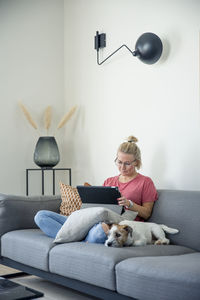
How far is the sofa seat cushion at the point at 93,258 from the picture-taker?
2459 mm

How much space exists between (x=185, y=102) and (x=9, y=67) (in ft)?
6.08

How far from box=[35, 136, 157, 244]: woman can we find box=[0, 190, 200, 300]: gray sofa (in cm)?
7

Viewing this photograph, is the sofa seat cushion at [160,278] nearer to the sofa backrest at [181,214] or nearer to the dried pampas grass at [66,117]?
the sofa backrest at [181,214]

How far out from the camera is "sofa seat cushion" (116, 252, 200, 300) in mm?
2061

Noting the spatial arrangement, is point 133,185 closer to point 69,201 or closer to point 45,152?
point 69,201

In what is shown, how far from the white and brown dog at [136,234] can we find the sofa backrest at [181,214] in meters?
0.06

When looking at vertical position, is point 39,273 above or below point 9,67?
below

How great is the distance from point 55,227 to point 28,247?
22 centimetres

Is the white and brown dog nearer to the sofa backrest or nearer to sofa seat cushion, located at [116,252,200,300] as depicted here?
the sofa backrest

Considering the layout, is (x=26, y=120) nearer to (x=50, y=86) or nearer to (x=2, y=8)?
(x=50, y=86)

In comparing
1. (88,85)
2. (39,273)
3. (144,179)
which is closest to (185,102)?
(144,179)

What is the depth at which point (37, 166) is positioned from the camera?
185 inches

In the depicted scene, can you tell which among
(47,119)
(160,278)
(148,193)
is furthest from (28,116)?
(160,278)

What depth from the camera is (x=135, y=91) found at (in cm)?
402
